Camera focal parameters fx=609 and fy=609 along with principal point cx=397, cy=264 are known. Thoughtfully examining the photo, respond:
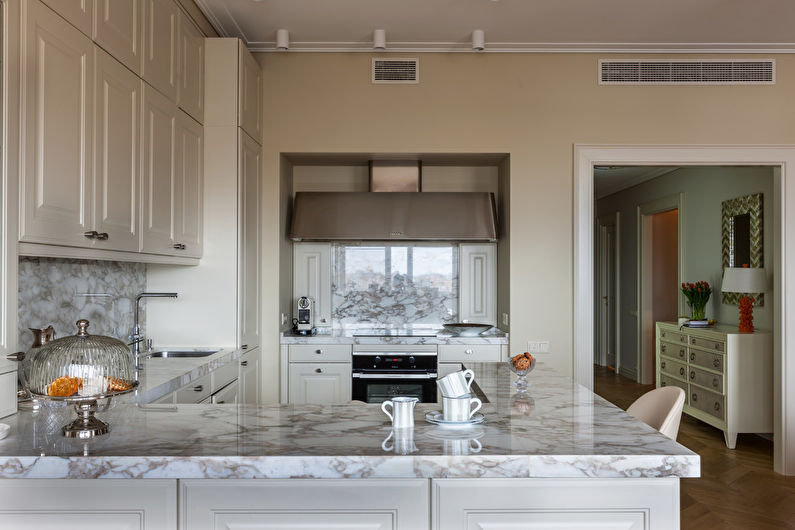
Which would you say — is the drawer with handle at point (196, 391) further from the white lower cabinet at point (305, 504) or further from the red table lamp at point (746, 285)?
the red table lamp at point (746, 285)

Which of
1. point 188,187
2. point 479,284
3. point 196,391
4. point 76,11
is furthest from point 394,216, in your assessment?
point 76,11

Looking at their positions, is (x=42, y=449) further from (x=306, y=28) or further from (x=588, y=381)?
(x=588, y=381)

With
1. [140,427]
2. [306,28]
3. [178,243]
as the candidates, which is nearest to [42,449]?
[140,427]

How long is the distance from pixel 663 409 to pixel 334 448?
1328 mm

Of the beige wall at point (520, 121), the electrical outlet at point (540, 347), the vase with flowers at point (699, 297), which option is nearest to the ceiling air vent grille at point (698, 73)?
the beige wall at point (520, 121)

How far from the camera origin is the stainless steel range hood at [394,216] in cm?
440

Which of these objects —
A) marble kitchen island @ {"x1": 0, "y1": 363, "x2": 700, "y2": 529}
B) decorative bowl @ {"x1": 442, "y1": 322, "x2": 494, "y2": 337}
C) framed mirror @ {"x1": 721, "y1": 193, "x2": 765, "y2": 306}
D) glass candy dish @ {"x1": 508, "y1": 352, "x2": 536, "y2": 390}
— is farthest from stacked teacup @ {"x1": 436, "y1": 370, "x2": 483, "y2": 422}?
framed mirror @ {"x1": 721, "y1": 193, "x2": 765, "y2": 306}

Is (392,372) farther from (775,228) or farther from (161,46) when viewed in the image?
(775,228)

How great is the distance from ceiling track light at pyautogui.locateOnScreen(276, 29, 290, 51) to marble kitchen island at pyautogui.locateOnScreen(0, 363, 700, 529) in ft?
9.89

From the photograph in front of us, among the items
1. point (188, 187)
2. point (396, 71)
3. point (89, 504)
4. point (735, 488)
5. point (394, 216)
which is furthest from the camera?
point (394, 216)

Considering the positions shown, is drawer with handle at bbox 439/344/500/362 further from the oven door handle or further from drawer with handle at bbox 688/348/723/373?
drawer with handle at bbox 688/348/723/373

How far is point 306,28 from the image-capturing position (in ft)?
12.9

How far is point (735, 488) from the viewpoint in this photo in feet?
12.6

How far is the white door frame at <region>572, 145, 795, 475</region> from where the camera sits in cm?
411
